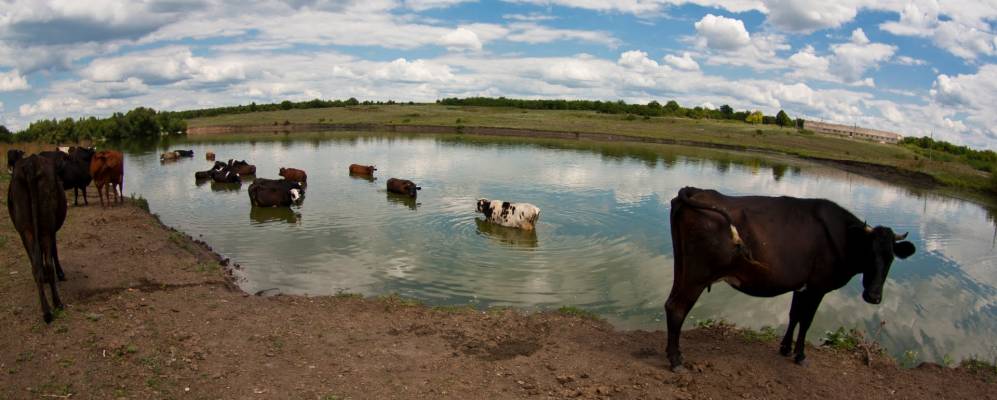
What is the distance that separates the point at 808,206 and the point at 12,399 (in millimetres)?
9524

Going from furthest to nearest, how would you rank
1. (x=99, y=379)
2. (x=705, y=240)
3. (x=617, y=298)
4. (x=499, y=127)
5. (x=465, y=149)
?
(x=499, y=127) → (x=465, y=149) → (x=617, y=298) → (x=705, y=240) → (x=99, y=379)

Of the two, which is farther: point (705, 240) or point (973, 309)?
point (973, 309)

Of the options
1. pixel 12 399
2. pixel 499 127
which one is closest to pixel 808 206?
pixel 12 399

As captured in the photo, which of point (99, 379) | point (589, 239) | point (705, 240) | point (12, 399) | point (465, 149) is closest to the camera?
point (12, 399)

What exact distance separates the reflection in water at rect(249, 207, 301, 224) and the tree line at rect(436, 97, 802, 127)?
326 feet

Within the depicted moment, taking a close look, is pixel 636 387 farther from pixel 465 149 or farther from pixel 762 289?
pixel 465 149

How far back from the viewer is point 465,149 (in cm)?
5362

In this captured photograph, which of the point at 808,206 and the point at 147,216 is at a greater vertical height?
the point at 808,206

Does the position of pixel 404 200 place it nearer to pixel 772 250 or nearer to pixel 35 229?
pixel 35 229

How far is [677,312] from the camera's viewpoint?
758 cm

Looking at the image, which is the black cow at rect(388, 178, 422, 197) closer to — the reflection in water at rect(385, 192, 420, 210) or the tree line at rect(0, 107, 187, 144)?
the reflection in water at rect(385, 192, 420, 210)

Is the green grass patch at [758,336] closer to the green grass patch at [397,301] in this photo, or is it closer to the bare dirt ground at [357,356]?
the bare dirt ground at [357,356]

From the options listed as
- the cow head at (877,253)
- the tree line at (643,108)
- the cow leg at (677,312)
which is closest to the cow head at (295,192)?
the cow leg at (677,312)

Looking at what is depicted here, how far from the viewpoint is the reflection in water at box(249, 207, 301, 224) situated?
20.1 meters
